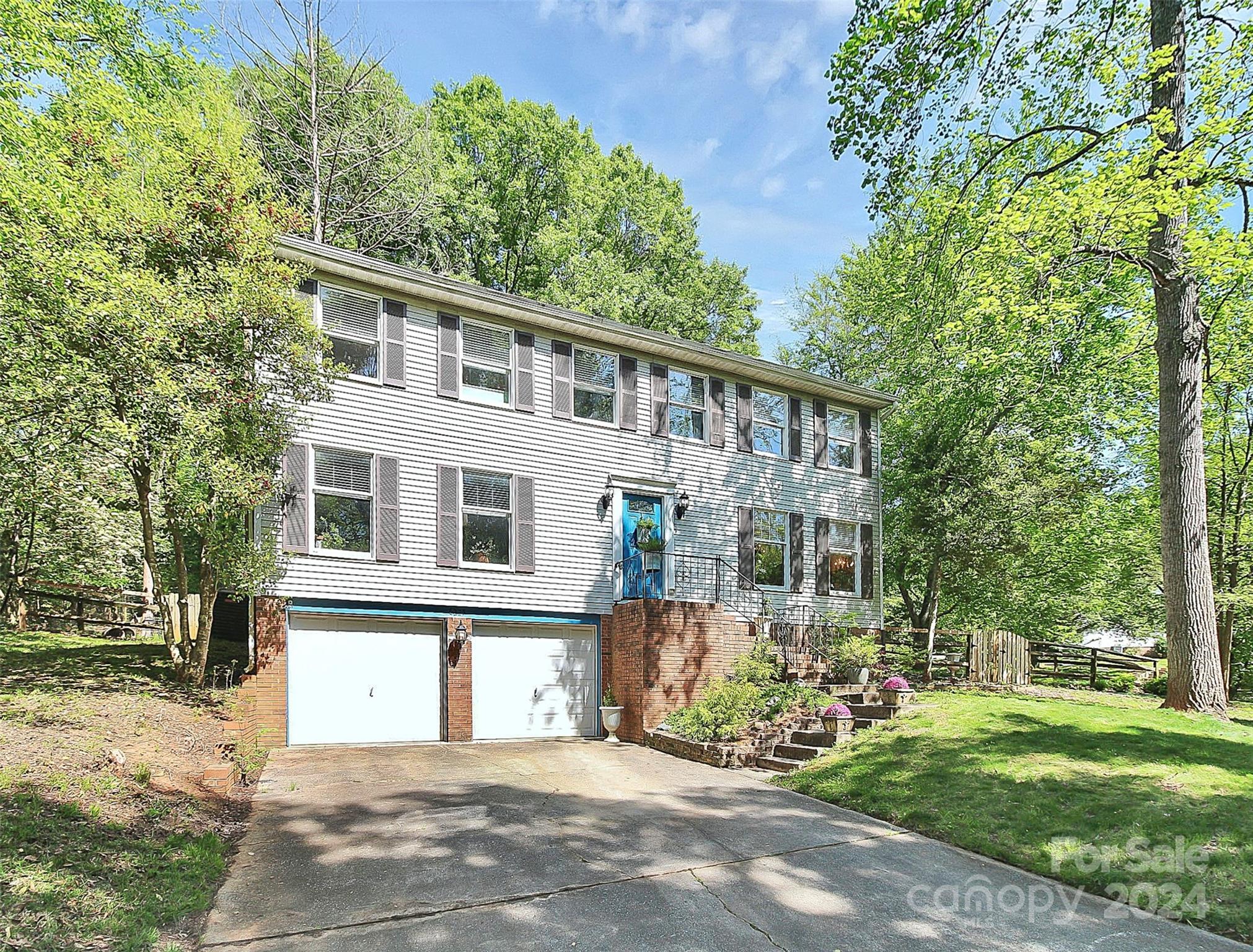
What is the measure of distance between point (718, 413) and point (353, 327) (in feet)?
24.3

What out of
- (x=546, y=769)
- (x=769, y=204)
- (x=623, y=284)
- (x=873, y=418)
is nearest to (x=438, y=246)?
(x=623, y=284)

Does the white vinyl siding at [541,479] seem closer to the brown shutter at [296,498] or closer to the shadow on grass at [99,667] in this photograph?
the brown shutter at [296,498]

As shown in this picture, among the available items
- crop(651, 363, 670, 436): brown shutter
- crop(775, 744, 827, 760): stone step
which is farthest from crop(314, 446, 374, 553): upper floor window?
crop(775, 744, 827, 760): stone step

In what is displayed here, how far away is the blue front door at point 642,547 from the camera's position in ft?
44.2

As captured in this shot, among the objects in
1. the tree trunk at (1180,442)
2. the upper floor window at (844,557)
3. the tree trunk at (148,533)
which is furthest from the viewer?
the upper floor window at (844,557)

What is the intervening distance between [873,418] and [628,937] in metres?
15.2

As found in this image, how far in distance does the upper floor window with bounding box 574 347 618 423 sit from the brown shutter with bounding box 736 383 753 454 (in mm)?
3039

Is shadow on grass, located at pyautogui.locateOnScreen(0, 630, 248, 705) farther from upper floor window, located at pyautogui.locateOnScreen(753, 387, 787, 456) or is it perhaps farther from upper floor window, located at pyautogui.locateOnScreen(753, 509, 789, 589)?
upper floor window, located at pyautogui.locateOnScreen(753, 387, 787, 456)

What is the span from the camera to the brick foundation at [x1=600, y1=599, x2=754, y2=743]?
12086 millimetres

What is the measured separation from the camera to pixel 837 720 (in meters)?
10.2

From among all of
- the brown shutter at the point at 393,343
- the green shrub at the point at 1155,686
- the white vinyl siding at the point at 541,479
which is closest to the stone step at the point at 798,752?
the white vinyl siding at the point at 541,479

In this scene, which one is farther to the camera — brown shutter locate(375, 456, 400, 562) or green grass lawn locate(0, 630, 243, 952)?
brown shutter locate(375, 456, 400, 562)

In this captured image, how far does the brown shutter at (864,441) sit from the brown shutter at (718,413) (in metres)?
4.05

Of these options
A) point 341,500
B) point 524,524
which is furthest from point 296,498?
point 524,524
